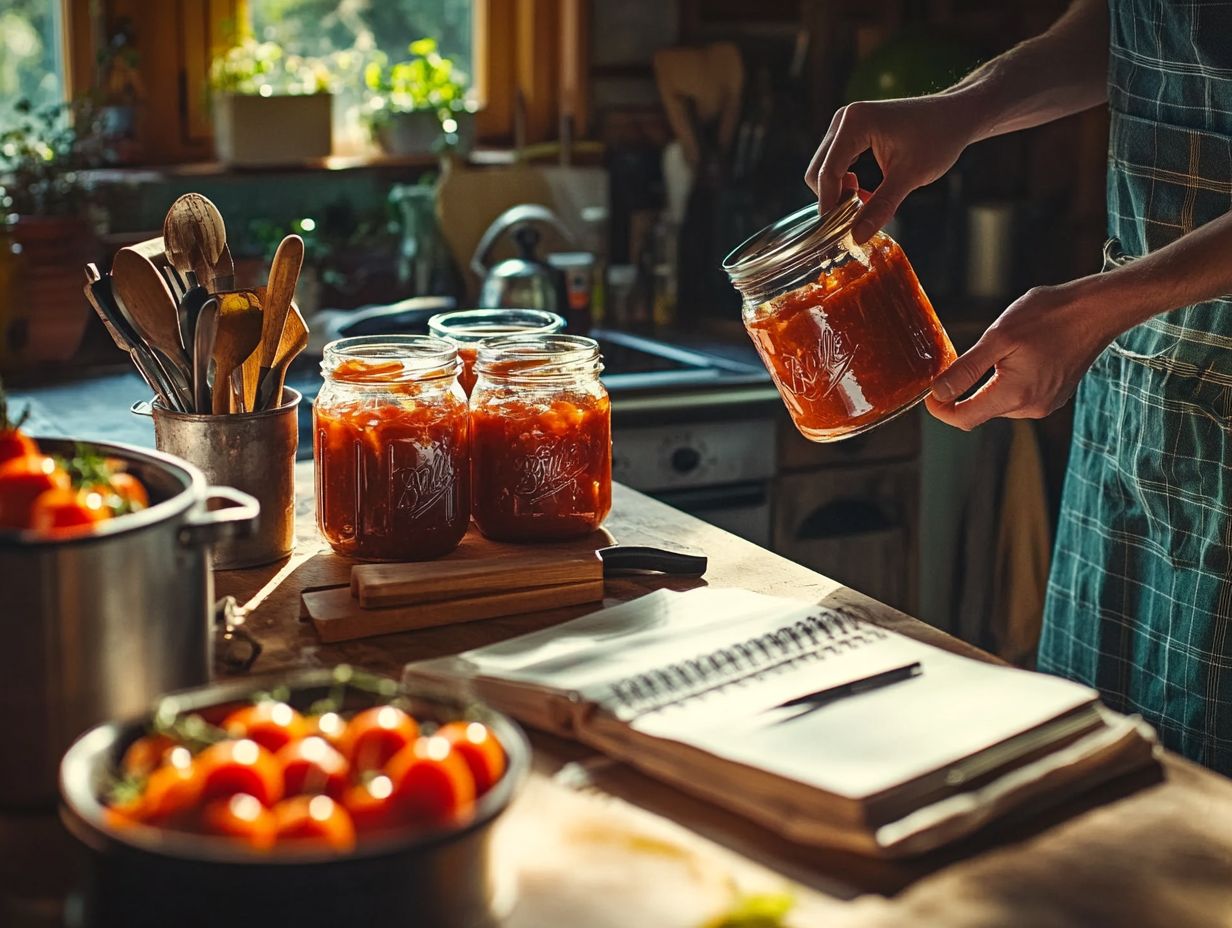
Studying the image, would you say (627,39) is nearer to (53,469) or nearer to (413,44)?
(413,44)

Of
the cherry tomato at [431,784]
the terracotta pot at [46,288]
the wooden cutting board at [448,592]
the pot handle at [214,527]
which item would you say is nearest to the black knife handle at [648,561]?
the wooden cutting board at [448,592]

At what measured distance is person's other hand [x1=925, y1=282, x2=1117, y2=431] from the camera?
1317mm

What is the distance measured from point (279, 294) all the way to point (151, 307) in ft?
0.34

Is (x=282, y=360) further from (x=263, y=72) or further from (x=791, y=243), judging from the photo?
(x=263, y=72)

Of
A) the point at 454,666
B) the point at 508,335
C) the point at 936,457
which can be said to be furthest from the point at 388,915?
the point at 936,457

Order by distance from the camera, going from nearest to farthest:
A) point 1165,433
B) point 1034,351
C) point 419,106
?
point 1034,351 < point 1165,433 < point 419,106

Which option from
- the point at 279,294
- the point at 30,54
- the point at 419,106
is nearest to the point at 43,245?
the point at 30,54

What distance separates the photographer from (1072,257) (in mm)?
3135

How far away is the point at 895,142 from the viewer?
152 cm

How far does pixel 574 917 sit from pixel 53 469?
41 cm

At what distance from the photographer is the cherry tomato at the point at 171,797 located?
0.71m

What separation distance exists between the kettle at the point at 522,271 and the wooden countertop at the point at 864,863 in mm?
1583

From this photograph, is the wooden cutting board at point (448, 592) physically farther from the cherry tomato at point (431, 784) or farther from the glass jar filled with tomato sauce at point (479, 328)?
the cherry tomato at point (431, 784)

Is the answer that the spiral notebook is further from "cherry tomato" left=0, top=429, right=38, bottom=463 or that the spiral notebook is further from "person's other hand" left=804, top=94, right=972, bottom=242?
"person's other hand" left=804, top=94, right=972, bottom=242
